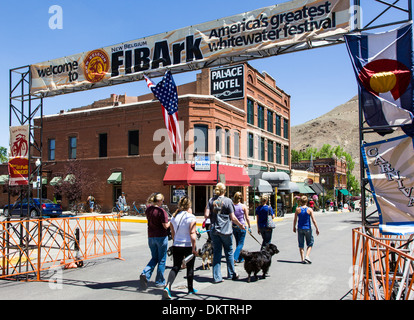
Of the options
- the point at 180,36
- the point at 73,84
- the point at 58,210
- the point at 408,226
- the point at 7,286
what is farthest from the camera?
the point at 58,210

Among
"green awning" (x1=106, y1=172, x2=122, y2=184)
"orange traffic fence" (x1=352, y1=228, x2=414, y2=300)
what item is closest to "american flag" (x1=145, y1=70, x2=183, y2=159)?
"orange traffic fence" (x1=352, y1=228, x2=414, y2=300)

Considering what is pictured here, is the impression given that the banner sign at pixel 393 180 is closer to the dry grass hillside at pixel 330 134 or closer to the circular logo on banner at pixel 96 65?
the circular logo on banner at pixel 96 65

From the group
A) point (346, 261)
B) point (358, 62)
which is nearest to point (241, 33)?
point (358, 62)

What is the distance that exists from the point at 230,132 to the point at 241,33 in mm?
21550

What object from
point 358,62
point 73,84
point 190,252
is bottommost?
point 190,252

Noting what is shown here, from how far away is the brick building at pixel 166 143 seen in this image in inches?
1083

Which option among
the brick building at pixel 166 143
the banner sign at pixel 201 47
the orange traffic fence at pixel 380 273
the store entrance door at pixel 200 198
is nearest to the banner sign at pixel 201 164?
the brick building at pixel 166 143

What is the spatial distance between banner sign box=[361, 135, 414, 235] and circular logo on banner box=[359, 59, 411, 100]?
3.19 ft

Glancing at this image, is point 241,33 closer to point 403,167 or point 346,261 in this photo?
point 403,167

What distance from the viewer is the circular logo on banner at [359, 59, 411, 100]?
6.38 meters

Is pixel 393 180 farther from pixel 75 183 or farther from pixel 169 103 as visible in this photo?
pixel 75 183

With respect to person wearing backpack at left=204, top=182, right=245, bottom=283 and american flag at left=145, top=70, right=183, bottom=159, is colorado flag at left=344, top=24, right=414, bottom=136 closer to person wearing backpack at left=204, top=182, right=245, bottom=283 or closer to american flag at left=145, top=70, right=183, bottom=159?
person wearing backpack at left=204, top=182, right=245, bottom=283

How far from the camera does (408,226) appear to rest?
19.3ft

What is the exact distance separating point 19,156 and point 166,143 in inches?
713
